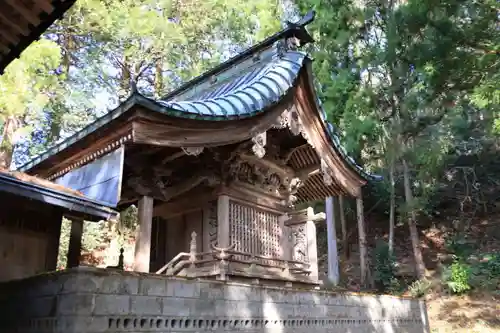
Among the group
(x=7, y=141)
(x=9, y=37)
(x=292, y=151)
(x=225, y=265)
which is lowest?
(x=225, y=265)

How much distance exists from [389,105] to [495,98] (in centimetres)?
812

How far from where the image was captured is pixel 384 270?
714 inches

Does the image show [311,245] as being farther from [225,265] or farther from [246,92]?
[246,92]

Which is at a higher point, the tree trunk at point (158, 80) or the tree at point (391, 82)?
the tree trunk at point (158, 80)

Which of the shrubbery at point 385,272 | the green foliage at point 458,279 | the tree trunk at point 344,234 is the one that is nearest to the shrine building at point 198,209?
the green foliage at point 458,279

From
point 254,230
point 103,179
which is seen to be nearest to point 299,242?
point 254,230

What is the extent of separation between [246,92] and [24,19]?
511 cm

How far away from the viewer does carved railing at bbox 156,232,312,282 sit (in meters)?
7.76

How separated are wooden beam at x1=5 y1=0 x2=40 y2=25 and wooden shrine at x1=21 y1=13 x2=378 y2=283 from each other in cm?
189

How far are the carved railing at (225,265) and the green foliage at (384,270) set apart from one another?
382 inches

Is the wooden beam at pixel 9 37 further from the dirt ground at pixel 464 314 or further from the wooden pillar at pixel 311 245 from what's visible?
the dirt ground at pixel 464 314

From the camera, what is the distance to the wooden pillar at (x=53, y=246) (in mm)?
6629

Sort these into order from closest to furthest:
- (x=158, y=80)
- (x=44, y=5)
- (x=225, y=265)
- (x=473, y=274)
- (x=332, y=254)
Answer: (x=44, y=5) → (x=225, y=265) → (x=473, y=274) → (x=332, y=254) → (x=158, y=80)

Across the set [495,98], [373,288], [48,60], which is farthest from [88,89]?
[495,98]
